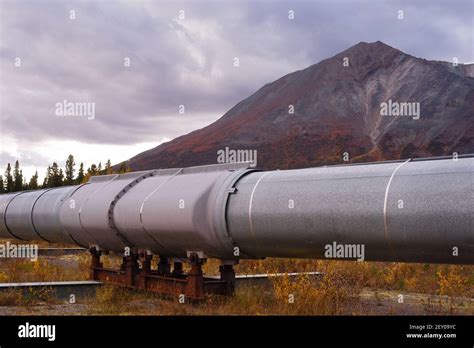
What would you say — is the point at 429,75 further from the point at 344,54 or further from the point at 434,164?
the point at 434,164

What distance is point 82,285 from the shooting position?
13.6m

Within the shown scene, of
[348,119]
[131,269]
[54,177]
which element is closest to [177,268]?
[131,269]

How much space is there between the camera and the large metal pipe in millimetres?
7730

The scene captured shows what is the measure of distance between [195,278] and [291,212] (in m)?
2.76

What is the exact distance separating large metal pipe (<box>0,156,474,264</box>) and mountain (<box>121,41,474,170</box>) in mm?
85263

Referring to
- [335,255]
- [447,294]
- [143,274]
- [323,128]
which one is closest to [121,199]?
[143,274]

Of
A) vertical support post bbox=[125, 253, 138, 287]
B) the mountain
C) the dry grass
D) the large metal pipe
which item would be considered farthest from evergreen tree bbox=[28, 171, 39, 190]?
vertical support post bbox=[125, 253, 138, 287]

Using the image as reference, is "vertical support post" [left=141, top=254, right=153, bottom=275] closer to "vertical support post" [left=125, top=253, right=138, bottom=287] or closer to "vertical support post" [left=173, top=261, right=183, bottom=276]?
"vertical support post" [left=125, top=253, right=138, bottom=287]

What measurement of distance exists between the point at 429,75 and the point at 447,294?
120 metres

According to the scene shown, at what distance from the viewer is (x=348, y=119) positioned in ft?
400

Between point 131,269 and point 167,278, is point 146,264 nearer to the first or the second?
point 131,269

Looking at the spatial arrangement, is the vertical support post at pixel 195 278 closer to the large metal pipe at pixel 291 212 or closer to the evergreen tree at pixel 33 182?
the large metal pipe at pixel 291 212

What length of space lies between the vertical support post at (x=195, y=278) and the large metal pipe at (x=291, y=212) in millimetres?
194

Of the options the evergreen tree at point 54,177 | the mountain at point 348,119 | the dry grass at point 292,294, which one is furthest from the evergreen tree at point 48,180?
the dry grass at point 292,294
